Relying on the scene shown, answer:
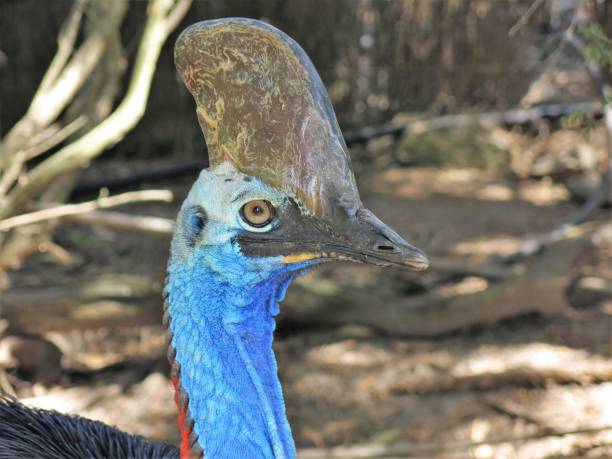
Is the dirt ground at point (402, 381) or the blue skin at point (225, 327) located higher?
the dirt ground at point (402, 381)

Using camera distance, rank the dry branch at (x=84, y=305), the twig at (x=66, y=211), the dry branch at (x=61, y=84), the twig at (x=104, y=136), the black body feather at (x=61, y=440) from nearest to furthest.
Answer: the black body feather at (x=61, y=440) < the twig at (x=66, y=211) < the twig at (x=104, y=136) < the dry branch at (x=61, y=84) < the dry branch at (x=84, y=305)

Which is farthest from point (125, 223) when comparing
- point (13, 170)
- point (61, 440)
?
point (61, 440)

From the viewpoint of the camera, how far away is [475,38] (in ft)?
23.0

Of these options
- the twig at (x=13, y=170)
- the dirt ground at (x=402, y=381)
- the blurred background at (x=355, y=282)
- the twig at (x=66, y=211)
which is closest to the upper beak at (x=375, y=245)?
the blurred background at (x=355, y=282)

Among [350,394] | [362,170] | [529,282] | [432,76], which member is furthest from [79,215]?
[432,76]

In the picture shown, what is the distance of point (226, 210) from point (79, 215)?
2.15 meters

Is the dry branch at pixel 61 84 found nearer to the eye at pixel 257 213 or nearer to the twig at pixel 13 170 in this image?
the twig at pixel 13 170

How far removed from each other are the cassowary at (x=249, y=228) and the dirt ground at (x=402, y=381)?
1475 millimetres

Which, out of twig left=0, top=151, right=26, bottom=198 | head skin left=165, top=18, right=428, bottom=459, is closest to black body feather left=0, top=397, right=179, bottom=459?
head skin left=165, top=18, right=428, bottom=459

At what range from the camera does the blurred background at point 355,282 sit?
3.28m

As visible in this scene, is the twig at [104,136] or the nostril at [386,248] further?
the twig at [104,136]

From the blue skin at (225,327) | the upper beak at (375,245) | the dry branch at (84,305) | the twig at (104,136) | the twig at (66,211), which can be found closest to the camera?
the upper beak at (375,245)

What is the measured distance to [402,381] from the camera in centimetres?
358

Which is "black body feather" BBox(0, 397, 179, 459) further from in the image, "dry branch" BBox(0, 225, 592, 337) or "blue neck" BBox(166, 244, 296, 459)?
"dry branch" BBox(0, 225, 592, 337)
